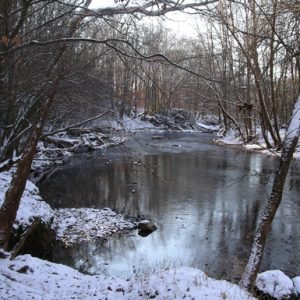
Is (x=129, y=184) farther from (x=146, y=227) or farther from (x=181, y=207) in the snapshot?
(x=146, y=227)

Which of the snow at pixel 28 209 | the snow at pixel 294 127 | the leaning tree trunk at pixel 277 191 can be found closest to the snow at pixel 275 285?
the leaning tree trunk at pixel 277 191

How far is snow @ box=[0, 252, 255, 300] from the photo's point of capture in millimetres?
4601

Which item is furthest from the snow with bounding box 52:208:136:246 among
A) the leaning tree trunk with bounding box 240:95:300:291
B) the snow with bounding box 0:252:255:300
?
the leaning tree trunk with bounding box 240:95:300:291

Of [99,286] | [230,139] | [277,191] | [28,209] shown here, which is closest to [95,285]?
[99,286]

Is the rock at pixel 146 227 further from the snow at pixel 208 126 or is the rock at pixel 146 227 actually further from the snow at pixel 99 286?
the snow at pixel 208 126

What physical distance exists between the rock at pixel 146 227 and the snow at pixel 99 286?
4.42 m

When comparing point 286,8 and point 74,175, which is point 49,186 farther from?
point 286,8

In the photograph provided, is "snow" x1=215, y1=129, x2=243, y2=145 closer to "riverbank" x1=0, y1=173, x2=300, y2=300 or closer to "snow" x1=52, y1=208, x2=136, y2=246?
"snow" x1=52, y1=208, x2=136, y2=246

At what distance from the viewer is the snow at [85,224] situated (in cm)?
988

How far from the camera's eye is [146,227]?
10461 millimetres

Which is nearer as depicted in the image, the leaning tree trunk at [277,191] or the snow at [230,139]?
the leaning tree trunk at [277,191]

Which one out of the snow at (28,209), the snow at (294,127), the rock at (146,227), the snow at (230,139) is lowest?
the rock at (146,227)

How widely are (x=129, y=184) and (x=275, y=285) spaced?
9996mm

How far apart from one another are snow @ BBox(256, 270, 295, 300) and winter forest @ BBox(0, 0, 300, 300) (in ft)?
0.06
